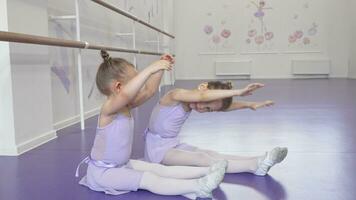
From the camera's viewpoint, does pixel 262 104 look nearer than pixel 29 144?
Yes

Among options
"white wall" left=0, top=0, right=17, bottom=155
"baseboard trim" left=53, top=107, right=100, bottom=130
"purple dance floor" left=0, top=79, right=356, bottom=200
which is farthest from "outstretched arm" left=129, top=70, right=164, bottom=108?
"baseboard trim" left=53, top=107, right=100, bottom=130

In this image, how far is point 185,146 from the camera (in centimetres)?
167

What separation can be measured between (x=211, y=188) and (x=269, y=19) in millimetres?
7252

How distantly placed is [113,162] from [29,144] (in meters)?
0.80

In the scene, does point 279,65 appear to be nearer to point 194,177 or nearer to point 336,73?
point 336,73

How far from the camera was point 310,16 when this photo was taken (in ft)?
26.0

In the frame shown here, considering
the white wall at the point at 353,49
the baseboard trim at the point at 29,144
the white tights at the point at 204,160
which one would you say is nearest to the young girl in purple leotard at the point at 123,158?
the white tights at the point at 204,160

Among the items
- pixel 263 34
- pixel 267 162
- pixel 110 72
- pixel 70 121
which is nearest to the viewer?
pixel 110 72

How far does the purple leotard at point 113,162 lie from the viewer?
1.31m

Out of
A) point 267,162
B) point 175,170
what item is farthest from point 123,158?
point 267,162

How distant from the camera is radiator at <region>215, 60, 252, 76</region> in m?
8.05

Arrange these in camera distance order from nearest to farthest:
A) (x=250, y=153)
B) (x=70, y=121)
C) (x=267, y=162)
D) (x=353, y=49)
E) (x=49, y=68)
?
(x=267, y=162) → (x=250, y=153) → (x=49, y=68) → (x=70, y=121) → (x=353, y=49)

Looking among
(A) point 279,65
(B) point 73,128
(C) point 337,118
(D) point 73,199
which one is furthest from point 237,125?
(A) point 279,65

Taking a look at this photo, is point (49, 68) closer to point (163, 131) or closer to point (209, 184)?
point (163, 131)
